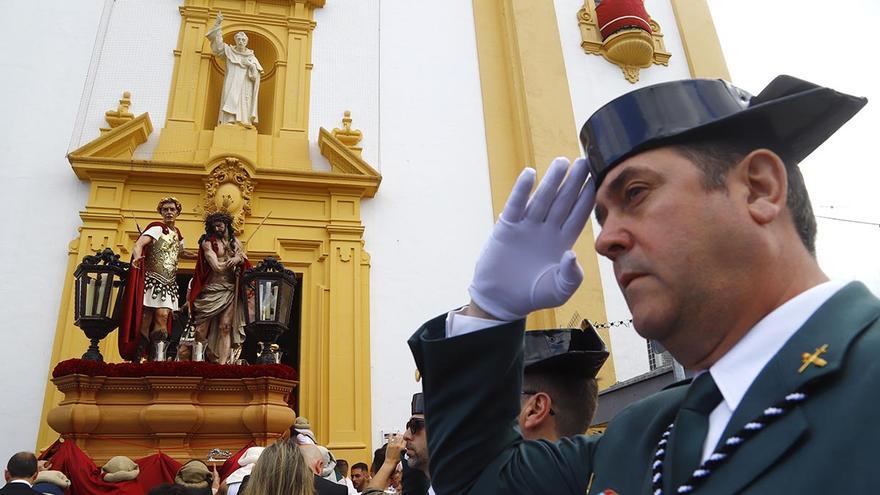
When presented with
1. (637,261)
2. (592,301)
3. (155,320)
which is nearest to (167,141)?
(155,320)

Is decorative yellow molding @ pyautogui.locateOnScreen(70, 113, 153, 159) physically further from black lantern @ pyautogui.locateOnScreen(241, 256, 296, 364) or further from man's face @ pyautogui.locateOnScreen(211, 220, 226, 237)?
black lantern @ pyautogui.locateOnScreen(241, 256, 296, 364)

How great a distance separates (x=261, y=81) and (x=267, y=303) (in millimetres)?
6100

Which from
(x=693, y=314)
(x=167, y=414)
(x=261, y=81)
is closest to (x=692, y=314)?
(x=693, y=314)

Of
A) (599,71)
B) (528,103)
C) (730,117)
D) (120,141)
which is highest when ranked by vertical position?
(599,71)

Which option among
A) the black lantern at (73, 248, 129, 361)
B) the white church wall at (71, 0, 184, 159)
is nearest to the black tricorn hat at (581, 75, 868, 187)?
the black lantern at (73, 248, 129, 361)

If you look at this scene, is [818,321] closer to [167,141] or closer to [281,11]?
[167,141]

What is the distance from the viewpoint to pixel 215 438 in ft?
18.4

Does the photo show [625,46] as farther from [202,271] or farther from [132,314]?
[132,314]

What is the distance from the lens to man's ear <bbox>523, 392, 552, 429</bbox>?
7.53ft

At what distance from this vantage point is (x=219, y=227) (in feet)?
21.7

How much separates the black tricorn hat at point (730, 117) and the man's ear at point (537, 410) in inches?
49.6

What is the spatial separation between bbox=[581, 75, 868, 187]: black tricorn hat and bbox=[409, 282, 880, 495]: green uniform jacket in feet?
1.03

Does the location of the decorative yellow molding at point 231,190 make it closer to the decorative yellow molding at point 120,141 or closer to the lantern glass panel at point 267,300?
the decorative yellow molding at point 120,141

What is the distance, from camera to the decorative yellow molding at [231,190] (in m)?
8.82
